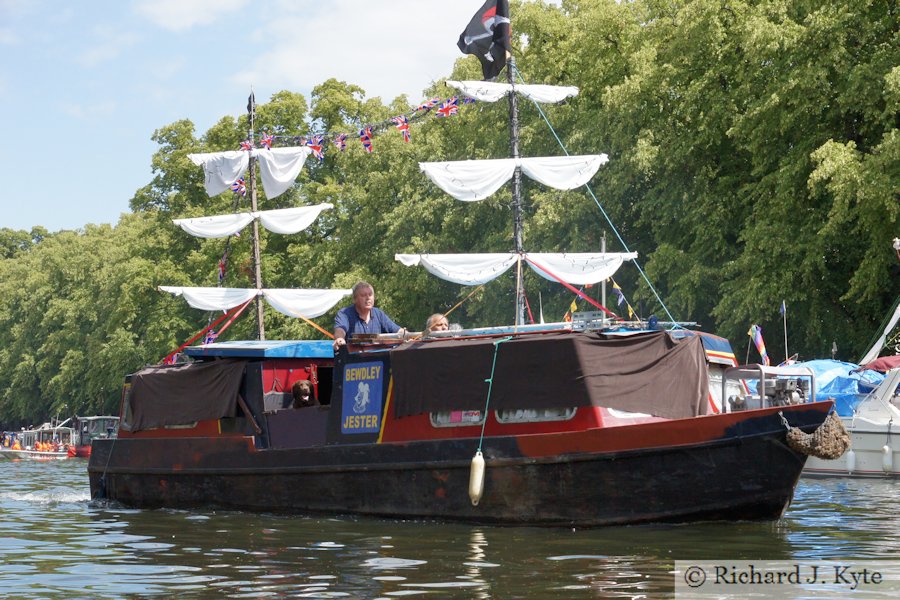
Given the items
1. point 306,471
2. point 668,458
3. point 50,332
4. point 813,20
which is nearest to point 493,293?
point 813,20

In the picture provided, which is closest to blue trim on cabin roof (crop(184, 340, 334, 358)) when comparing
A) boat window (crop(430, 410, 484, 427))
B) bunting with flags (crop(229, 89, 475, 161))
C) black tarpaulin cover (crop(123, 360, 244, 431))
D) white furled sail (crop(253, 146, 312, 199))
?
black tarpaulin cover (crop(123, 360, 244, 431))

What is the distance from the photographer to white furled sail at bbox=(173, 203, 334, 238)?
127 ft

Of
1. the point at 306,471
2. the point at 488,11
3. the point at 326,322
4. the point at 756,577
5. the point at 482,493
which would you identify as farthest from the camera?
the point at 326,322

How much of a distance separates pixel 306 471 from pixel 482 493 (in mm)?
3084

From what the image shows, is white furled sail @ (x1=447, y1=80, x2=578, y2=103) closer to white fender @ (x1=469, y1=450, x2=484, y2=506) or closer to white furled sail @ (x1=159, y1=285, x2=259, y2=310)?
white furled sail @ (x1=159, y1=285, x2=259, y2=310)

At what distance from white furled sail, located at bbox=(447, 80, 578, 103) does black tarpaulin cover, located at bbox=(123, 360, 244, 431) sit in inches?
510

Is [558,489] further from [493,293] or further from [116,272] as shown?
[116,272]

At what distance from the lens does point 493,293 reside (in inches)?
1614

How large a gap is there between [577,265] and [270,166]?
32.1ft

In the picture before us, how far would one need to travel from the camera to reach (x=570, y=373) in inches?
580

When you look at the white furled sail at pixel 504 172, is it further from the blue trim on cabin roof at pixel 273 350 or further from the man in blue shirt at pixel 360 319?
the man in blue shirt at pixel 360 319

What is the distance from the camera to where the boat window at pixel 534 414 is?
14.9 m

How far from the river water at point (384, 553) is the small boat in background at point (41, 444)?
3791cm

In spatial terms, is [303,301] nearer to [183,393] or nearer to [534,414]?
[183,393]
